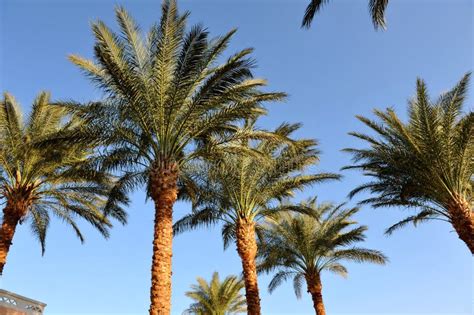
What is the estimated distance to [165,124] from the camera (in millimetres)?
11344

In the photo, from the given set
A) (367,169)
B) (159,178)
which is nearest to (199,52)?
(159,178)

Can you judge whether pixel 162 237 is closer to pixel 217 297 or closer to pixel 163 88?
pixel 163 88

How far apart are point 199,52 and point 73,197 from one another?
893 cm

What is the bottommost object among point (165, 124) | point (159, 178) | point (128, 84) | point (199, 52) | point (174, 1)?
point (159, 178)

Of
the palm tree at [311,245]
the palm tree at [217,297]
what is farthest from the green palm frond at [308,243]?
the palm tree at [217,297]

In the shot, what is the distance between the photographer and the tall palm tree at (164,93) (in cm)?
1091

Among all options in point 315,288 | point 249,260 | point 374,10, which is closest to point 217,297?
point 315,288

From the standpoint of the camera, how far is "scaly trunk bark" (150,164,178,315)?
9.24 m

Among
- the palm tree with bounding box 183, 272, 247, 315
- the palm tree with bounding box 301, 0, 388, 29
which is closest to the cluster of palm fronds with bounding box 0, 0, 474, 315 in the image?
the palm tree with bounding box 301, 0, 388, 29

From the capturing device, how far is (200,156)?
504 inches

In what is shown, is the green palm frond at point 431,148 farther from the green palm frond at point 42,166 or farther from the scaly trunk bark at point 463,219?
the green palm frond at point 42,166

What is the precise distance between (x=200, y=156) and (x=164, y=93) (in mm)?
2672

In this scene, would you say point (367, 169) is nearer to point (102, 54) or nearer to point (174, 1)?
point (174, 1)

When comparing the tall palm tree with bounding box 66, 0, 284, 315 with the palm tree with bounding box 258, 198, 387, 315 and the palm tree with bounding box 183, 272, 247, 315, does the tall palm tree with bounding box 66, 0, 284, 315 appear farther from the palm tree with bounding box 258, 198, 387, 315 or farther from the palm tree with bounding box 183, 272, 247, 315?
the palm tree with bounding box 183, 272, 247, 315
